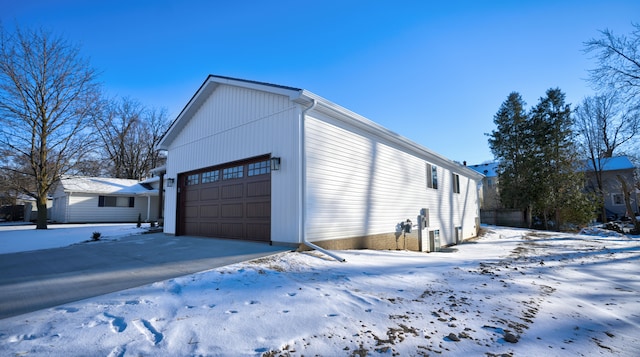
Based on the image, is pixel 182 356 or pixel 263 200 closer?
pixel 182 356

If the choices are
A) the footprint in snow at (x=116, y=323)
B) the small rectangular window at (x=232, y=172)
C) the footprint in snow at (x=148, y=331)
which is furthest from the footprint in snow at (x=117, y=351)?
the small rectangular window at (x=232, y=172)

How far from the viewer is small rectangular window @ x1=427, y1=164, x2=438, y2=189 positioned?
12.5m

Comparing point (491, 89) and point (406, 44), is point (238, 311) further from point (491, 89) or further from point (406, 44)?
point (491, 89)

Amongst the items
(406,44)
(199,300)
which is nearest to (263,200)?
(199,300)

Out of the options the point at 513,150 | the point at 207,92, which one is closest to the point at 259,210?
the point at 207,92

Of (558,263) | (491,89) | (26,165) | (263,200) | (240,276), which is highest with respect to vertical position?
(491,89)

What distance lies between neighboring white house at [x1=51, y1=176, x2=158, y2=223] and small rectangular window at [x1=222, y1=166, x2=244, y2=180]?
15.8 meters

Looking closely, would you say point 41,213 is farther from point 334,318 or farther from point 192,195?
point 334,318

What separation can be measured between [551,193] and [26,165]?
32.7 meters

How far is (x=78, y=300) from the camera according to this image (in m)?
3.30

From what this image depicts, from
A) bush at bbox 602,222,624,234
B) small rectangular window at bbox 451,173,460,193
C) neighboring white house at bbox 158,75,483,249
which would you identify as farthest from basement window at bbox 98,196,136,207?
bush at bbox 602,222,624,234

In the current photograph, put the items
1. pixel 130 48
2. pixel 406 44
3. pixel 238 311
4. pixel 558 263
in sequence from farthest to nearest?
pixel 130 48 < pixel 406 44 < pixel 558 263 < pixel 238 311

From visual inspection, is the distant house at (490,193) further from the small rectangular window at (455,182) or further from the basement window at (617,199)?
the small rectangular window at (455,182)

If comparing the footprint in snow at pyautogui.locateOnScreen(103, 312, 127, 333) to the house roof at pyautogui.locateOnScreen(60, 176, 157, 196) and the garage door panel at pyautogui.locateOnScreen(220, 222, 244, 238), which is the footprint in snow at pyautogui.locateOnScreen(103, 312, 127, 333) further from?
the house roof at pyautogui.locateOnScreen(60, 176, 157, 196)
